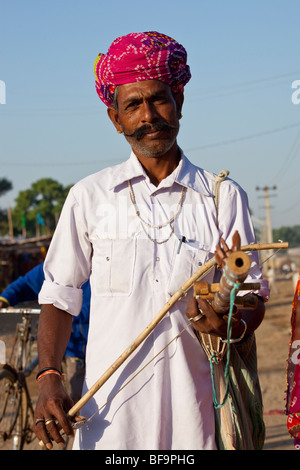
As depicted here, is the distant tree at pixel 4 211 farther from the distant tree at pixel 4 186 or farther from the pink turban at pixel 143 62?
the pink turban at pixel 143 62

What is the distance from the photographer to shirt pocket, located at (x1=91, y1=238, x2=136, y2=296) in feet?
8.56

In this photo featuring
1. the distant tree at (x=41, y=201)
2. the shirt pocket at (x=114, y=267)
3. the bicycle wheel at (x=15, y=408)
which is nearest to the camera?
the shirt pocket at (x=114, y=267)

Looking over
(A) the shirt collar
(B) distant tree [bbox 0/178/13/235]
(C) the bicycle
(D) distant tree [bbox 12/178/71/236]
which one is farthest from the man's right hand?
(D) distant tree [bbox 12/178/71/236]

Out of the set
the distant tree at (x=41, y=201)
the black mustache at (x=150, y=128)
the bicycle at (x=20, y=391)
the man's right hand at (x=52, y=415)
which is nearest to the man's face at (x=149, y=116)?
the black mustache at (x=150, y=128)

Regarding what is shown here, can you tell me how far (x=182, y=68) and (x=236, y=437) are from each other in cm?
141

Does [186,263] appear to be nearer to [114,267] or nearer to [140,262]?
[140,262]

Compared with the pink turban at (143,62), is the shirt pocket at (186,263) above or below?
below

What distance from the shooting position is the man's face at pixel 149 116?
2660 mm

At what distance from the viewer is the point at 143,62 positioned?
2664mm

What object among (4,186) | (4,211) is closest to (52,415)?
(4,186)

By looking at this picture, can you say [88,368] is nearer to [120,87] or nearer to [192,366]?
[192,366]

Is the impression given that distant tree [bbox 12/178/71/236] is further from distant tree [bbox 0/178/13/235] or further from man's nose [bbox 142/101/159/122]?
man's nose [bbox 142/101/159/122]

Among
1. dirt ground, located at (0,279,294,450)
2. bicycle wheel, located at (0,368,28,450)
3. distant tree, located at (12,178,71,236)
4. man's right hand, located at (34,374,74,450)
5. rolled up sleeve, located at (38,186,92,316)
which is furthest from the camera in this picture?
distant tree, located at (12,178,71,236)

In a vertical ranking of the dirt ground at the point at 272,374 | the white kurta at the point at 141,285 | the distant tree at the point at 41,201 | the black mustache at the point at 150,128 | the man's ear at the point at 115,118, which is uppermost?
the distant tree at the point at 41,201
